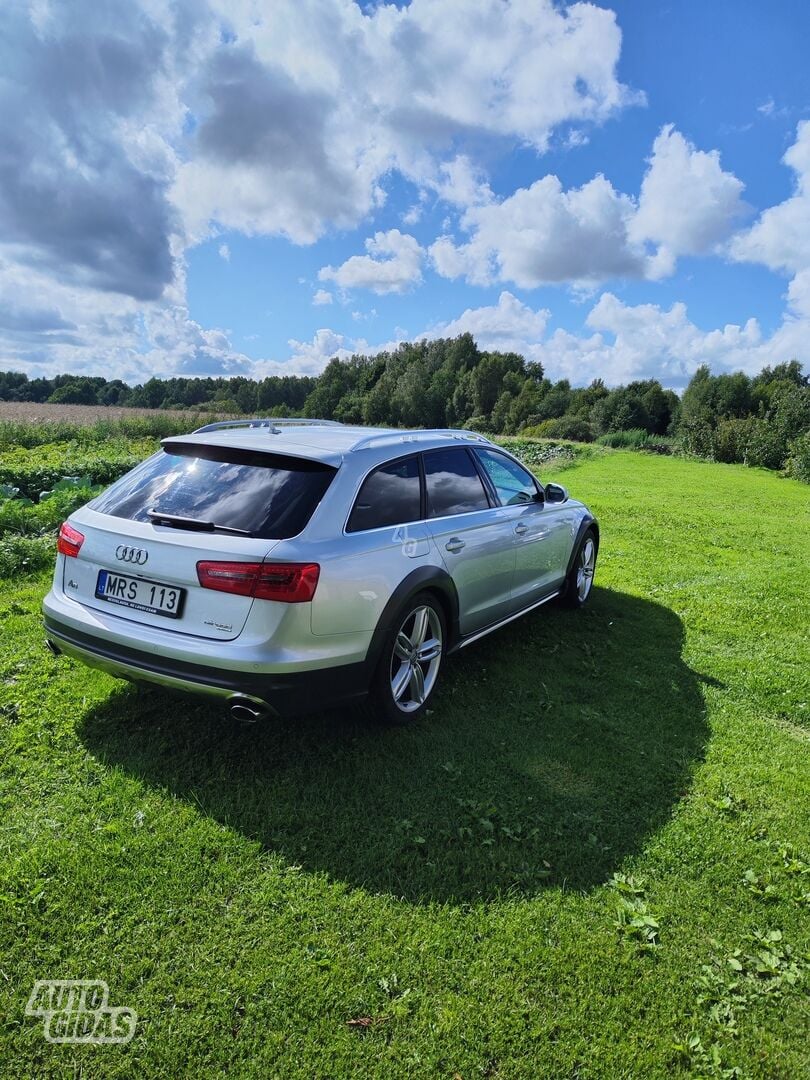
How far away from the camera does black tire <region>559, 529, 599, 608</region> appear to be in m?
6.09

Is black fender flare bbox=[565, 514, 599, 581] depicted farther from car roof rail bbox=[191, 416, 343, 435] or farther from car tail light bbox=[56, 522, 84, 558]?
car tail light bbox=[56, 522, 84, 558]

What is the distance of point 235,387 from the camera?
69.1m

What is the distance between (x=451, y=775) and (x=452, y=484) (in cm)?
189

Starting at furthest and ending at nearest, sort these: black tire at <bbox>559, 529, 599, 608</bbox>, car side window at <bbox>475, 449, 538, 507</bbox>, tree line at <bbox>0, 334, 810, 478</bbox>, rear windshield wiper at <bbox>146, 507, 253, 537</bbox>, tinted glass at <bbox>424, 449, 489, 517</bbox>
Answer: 1. tree line at <bbox>0, 334, 810, 478</bbox>
2. black tire at <bbox>559, 529, 599, 608</bbox>
3. car side window at <bbox>475, 449, 538, 507</bbox>
4. tinted glass at <bbox>424, 449, 489, 517</bbox>
5. rear windshield wiper at <bbox>146, 507, 253, 537</bbox>

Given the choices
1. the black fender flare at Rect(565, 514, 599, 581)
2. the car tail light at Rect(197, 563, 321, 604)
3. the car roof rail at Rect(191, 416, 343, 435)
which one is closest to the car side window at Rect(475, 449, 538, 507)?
the black fender flare at Rect(565, 514, 599, 581)

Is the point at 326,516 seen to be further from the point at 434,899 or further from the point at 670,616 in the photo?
the point at 670,616

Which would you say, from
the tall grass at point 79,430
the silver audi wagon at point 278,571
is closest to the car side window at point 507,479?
the silver audi wagon at point 278,571

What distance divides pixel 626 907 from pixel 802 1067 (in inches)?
26.8

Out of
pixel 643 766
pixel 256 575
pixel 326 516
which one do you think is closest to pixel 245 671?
pixel 256 575

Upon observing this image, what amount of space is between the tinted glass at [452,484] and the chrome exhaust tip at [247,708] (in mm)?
1617

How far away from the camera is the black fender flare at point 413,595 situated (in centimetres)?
333

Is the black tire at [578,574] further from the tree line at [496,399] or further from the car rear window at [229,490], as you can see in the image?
the tree line at [496,399]

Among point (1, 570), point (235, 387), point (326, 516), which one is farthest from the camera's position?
point (235, 387)

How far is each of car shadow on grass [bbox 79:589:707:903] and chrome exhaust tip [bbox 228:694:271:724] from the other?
1.39 ft
